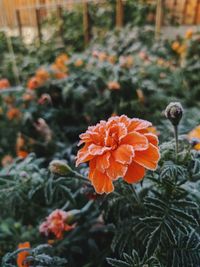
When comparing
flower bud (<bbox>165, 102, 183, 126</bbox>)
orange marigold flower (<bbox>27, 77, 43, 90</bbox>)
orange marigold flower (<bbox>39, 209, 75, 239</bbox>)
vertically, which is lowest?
orange marigold flower (<bbox>39, 209, 75, 239</bbox>)

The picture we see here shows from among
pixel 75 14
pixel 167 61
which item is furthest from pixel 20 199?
pixel 75 14

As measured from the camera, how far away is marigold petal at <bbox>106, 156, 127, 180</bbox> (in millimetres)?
603

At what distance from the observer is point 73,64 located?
7.18 feet

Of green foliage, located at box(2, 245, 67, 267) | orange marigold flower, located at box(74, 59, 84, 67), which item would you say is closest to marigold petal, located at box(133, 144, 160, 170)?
green foliage, located at box(2, 245, 67, 267)

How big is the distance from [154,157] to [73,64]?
1.65 m

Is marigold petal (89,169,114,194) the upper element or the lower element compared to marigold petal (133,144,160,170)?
lower

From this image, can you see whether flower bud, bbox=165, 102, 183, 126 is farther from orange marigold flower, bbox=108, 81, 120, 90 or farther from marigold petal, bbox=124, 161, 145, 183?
orange marigold flower, bbox=108, 81, 120, 90

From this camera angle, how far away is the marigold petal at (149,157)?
0.62 metres

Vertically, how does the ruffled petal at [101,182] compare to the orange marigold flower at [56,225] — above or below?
above

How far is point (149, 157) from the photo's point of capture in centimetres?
63

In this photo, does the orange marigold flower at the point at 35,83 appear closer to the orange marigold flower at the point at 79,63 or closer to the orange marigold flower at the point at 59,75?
the orange marigold flower at the point at 59,75

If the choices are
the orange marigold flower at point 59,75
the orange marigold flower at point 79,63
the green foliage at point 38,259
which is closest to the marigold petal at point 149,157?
the green foliage at point 38,259

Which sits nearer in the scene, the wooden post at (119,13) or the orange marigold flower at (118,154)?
the orange marigold flower at (118,154)

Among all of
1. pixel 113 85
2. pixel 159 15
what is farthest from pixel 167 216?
pixel 159 15
